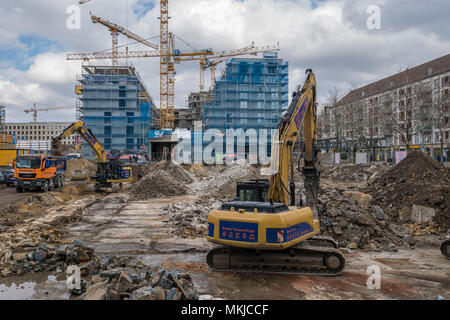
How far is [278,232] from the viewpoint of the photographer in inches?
255

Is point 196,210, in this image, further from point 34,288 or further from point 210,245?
point 34,288

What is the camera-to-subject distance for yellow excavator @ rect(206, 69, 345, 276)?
260 inches

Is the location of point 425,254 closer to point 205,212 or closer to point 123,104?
point 205,212

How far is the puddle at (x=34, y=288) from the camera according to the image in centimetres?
639

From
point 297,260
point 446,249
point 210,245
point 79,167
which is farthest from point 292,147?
point 79,167

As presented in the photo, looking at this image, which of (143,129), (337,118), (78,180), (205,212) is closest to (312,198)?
(205,212)

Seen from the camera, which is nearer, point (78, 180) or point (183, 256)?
point (183, 256)

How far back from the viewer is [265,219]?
6559mm

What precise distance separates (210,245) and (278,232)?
4.33 m

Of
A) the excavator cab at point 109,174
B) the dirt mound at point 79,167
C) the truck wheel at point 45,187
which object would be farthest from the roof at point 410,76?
the truck wheel at point 45,187

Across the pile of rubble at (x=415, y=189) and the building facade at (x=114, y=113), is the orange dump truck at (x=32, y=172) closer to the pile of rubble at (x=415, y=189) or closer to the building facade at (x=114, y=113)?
the pile of rubble at (x=415, y=189)

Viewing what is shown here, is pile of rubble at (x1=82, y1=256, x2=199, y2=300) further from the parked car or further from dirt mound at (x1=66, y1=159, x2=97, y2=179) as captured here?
dirt mound at (x1=66, y1=159, x2=97, y2=179)

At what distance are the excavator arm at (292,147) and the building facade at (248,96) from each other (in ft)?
193

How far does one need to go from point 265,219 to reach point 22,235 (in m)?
7.93
